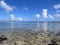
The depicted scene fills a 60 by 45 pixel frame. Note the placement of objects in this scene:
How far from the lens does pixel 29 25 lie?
5.16 meters

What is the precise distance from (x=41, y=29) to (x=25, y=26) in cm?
57

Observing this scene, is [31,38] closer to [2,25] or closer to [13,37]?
[13,37]

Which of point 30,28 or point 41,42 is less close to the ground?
point 30,28

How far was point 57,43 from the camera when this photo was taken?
15.0ft

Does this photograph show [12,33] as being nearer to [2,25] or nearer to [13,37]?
[13,37]

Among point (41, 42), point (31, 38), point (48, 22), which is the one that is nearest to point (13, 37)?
point (31, 38)

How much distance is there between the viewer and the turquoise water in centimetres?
505

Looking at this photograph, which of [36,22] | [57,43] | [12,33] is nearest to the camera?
[57,43]

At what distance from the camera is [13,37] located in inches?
186

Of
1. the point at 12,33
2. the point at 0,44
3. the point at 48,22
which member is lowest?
the point at 0,44

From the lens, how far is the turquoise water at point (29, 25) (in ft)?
16.6

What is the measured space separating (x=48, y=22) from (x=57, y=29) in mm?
390

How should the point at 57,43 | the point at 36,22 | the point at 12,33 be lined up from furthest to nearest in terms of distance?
the point at 36,22 → the point at 12,33 → the point at 57,43

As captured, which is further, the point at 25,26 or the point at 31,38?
the point at 25,26
